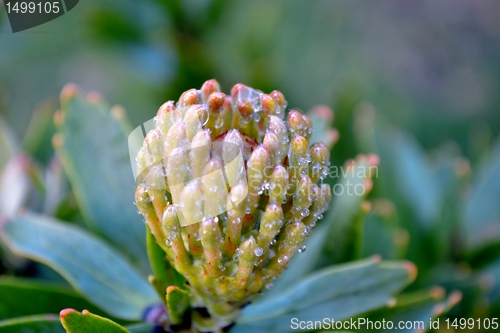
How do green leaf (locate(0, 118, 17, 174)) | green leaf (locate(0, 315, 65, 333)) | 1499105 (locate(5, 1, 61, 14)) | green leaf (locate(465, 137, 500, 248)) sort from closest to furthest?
green leaf (locate(0, 315, 65, 333)), green leaf (locate(0, 118, 17, 174)), 1499105 (locate(5, 1, 61, 14)), green leaf (locate(465, 137, 500, 248))

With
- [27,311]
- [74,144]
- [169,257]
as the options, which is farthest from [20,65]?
[169,257]

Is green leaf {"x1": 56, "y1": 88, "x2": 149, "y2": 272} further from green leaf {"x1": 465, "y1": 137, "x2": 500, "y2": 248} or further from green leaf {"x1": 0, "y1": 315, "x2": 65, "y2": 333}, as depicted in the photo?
green leaf {"x1": 465, "y1": 137, "x2": 500, "y2": 248}

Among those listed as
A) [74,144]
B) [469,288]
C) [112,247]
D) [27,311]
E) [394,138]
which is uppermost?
[74,144]

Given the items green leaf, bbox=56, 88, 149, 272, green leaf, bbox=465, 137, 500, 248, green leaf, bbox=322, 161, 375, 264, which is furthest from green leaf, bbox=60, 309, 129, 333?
green leaf, bbox=465, 137, 500, 248

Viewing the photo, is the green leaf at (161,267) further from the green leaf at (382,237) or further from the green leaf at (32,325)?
the green leaf at (382,237)

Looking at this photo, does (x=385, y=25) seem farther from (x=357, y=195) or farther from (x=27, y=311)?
(x=27, y=311)
